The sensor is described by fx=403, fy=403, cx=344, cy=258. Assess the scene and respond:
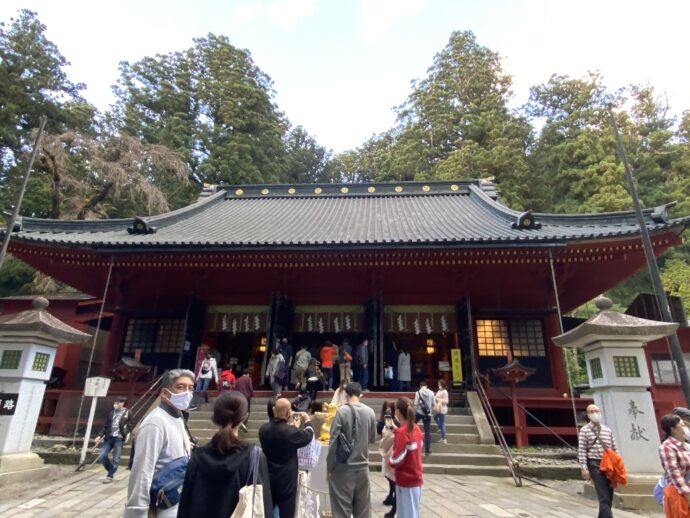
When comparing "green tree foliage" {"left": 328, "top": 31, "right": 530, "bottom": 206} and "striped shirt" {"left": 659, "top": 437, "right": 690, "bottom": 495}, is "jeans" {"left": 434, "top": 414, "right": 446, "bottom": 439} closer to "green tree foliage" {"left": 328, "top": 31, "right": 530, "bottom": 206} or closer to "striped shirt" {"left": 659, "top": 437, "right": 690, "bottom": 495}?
"striped shirt" {"left": 659, "top": 437, "right": 690, "bottom": 495}

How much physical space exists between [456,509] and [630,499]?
2757 millimetres

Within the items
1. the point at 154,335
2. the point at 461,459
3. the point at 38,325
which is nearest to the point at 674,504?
the point at 461,459

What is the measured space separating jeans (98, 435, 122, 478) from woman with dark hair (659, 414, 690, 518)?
26.9ft

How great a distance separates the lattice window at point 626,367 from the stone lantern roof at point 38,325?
10.1m

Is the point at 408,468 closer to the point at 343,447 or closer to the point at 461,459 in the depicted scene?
the point at 343,447

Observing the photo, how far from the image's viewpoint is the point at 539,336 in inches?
515

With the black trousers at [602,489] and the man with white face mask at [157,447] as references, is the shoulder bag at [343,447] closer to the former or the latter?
the man with white face mask at [157,447]

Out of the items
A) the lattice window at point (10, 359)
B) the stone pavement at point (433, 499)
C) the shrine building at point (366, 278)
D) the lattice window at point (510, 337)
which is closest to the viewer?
the stone pavement at point (433, 499)

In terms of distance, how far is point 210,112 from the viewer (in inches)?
1293

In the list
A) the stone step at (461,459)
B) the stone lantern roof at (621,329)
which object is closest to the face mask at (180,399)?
the stone step at (461,459)

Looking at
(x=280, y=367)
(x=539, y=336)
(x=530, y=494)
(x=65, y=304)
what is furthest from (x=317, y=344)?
(x=65, y=304)

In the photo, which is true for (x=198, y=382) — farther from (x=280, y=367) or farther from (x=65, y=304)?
(x=65, y=304)

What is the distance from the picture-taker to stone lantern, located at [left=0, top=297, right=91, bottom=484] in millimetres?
7066

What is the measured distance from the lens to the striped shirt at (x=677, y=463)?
3768mm
